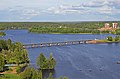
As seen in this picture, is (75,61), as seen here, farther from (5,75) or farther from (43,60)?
(5,75)

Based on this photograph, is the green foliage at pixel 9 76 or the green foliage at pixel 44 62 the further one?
the green foliage at pixel 44 62

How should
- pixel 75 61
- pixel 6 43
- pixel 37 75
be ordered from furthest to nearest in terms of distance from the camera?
pixel 6 43 → pixel 75 61 → pixel 37 75

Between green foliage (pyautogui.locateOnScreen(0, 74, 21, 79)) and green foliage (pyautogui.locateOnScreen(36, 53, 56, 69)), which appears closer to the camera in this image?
Answer: green foliage (pyautogui.locateOnScreen(0, 74, 21, 79))

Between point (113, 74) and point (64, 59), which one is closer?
point (113, 74)

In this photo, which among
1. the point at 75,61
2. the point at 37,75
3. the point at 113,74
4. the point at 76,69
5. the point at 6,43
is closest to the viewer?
the point at 37,75

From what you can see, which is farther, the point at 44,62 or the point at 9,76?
the point at 44,62

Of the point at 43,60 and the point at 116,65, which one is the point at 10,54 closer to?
the point at 43,60

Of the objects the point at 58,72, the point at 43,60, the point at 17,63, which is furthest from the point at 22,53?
the point at 58,72

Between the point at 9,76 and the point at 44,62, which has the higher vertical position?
the point at 44,62

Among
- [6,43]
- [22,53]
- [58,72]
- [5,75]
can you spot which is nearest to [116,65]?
[58,72]
